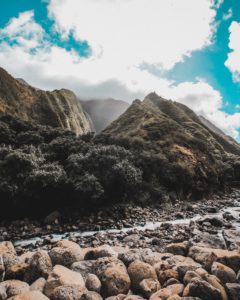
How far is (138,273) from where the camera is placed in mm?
8836

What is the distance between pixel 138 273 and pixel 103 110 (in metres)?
174

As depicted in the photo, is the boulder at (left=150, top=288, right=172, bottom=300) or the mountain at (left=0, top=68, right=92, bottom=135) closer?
the boulder at (left=150, top=288, right=172, bottom=300)

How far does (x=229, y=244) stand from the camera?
41.3 feet

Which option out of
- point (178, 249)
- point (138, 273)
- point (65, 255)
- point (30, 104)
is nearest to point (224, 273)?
point (138, 273)

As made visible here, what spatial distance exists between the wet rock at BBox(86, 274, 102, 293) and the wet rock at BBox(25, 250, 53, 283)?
4.96 ft

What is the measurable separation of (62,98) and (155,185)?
8666 centimetres

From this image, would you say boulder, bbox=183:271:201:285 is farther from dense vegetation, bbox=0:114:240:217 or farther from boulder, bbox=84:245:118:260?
dense vegetation, bbox=0:114:240:217

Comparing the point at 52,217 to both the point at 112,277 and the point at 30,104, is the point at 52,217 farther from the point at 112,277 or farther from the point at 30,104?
the point at 30,104

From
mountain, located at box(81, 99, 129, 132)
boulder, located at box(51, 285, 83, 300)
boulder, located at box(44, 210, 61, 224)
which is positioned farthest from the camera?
mountain, located at box(81, 99, 129, 132)

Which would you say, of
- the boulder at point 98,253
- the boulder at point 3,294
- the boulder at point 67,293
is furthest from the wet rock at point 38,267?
the boulder at point 67,293

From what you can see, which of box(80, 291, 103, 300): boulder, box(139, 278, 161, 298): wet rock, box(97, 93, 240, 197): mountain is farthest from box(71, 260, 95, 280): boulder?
box(97, 93, 240, 197): mountain

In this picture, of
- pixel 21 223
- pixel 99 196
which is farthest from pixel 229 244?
pixel 21 223

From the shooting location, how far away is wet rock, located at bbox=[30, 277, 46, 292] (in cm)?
822

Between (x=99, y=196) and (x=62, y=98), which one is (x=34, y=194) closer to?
(x=99, y=196)
